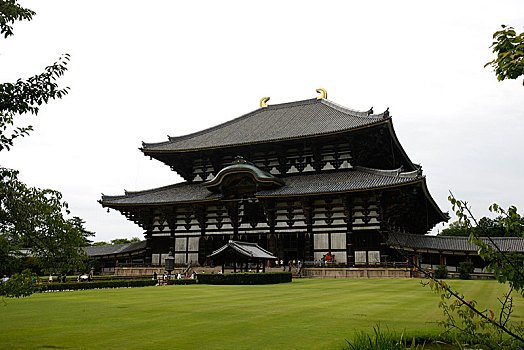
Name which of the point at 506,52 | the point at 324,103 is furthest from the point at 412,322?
the point at 324,103

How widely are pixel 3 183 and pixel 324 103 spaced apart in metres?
47.7

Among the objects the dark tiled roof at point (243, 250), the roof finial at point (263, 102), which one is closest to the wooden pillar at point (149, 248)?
the dark tiled roof at point (243, 250)

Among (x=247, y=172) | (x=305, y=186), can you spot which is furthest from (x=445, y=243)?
(x=247, y=172)

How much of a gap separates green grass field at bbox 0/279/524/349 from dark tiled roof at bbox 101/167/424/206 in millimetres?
19643

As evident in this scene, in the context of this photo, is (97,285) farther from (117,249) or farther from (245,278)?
(117,249)

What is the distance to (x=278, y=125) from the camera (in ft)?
160

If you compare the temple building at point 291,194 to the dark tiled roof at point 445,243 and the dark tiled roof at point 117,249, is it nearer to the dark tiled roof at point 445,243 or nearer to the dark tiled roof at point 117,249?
the dark tiled roof at point 445,243

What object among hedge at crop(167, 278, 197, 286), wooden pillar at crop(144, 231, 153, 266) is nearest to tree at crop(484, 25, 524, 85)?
hedge at crop(167, 278, 197, 286)

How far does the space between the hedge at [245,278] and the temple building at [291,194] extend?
31.8ft

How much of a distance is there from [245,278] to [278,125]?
2402 cm

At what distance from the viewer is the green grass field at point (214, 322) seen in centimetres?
897

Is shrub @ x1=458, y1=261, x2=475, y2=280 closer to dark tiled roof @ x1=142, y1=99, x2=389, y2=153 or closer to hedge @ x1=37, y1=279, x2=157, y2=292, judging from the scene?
dark tiled roof @ x1=142, y1=99, x2=389, y2=153

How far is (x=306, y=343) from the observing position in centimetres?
883

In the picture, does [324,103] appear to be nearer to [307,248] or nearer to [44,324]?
[307,248]
